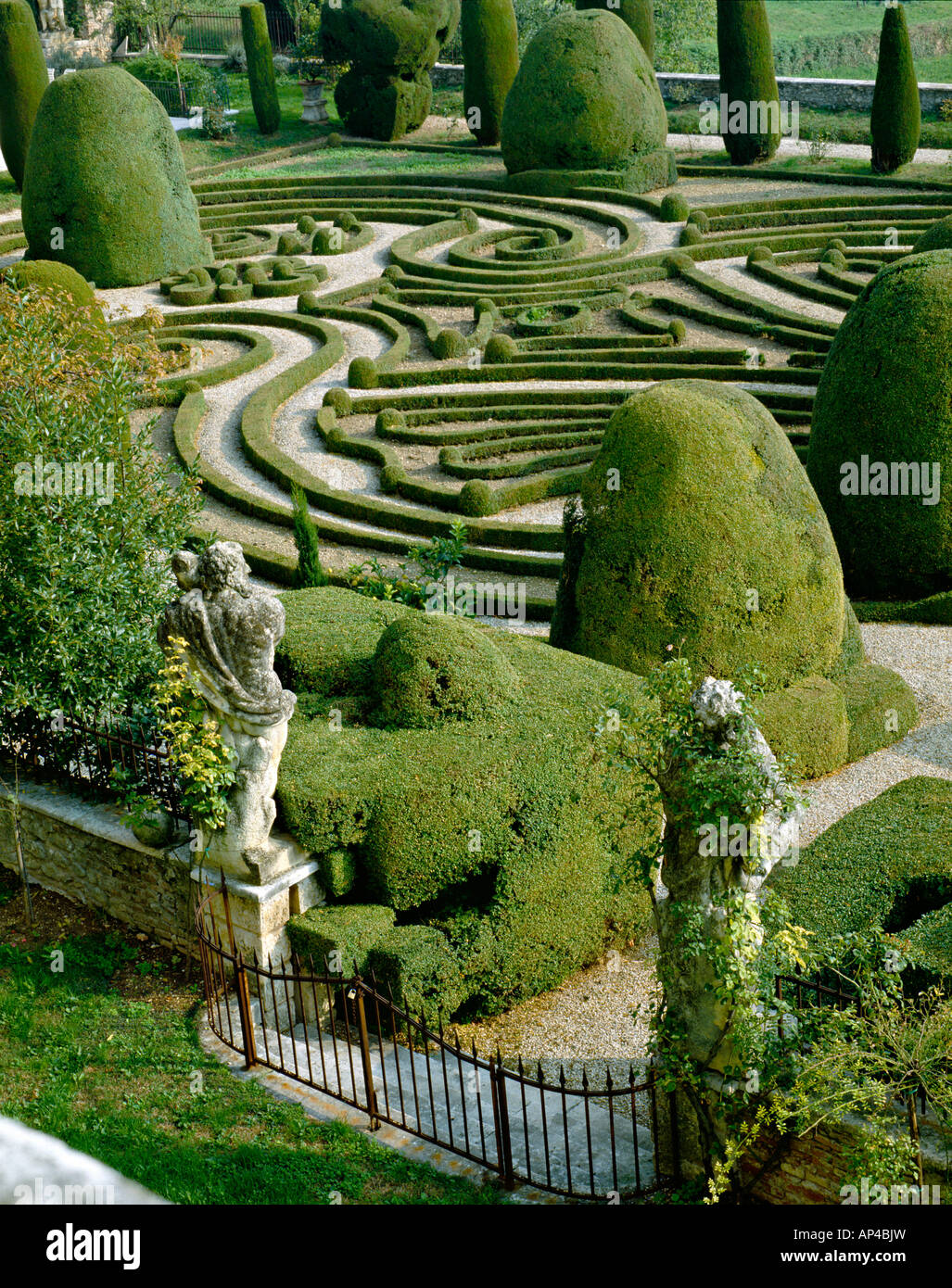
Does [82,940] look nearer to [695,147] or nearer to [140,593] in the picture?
[140,593]

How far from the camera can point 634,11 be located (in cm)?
4569

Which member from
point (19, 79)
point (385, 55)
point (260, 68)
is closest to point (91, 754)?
point (19, 79)

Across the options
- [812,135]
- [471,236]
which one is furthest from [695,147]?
[471,236]

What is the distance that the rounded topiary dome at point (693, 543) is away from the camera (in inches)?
571

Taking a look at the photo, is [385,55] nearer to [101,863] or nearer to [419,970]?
[101,863]

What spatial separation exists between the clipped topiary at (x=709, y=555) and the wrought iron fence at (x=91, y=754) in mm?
4513

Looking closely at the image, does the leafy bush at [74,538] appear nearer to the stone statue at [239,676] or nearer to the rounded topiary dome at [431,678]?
the stone statue at [239,676]

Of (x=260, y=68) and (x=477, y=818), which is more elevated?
(x=260, y=68)

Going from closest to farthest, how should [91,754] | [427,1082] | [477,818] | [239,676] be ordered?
[427,1082] < [239,676] < [477,818] < [91,754]

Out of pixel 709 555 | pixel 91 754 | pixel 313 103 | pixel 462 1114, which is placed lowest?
pixel 462 1114

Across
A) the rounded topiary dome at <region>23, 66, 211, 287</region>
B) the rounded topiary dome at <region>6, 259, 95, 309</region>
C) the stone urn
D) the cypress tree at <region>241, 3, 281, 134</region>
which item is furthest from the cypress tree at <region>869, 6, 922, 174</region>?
the rounded topiary dome at <region>6, 259, 95, 309</region>

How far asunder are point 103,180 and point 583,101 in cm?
1277

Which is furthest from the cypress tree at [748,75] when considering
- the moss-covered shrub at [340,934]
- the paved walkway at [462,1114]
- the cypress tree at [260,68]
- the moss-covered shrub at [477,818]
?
the paved walkway at [462,1114]
